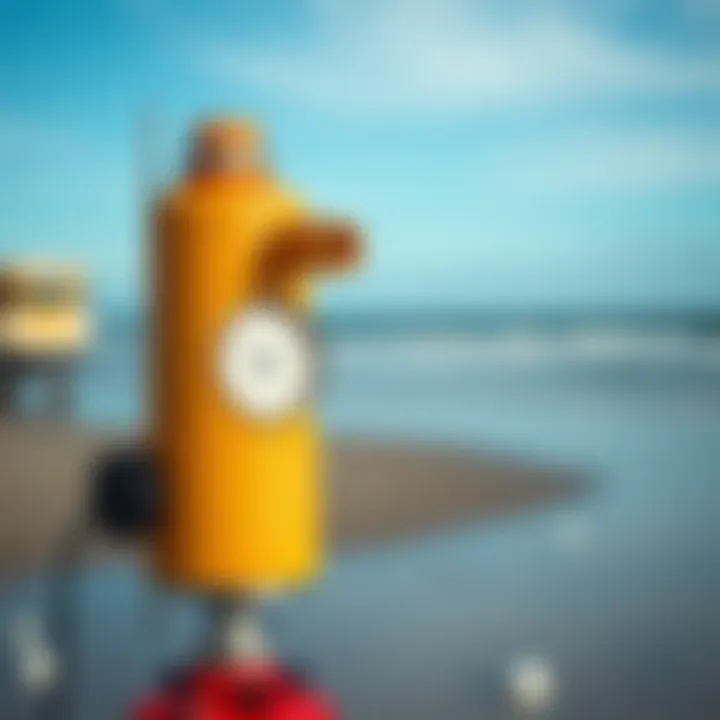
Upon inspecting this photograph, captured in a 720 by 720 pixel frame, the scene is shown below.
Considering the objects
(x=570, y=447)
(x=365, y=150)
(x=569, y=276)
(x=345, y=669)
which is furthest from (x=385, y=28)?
(x=345, y=669)

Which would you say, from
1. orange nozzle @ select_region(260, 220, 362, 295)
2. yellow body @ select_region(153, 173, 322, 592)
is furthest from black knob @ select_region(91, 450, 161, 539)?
orange nozzle @ select_region(260, 220, 362, 295)

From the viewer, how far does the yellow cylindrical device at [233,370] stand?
723 millimetres

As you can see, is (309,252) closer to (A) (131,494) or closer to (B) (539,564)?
(A) (131,494)

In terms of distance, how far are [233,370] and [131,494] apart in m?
0.09

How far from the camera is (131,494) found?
76 cm

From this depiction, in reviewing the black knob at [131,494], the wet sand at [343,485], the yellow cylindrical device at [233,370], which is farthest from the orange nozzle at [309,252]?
the wet sand at [343,485]

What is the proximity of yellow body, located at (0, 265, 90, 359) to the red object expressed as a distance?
0.28 m

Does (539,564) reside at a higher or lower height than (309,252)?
lower

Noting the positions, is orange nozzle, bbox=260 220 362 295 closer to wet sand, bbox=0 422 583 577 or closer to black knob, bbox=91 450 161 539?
black knob, bbox=91 450 161 539

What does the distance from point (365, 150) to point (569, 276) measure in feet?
0.53

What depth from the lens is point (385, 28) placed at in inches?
36.3

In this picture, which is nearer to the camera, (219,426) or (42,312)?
(219,426)

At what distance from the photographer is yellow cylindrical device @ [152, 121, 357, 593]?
723 millimetres

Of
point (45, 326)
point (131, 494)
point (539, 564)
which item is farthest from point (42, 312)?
point (539, 564)
